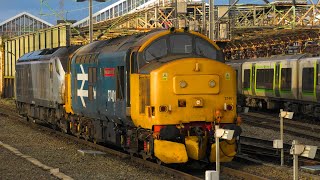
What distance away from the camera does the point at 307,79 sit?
28609 mm

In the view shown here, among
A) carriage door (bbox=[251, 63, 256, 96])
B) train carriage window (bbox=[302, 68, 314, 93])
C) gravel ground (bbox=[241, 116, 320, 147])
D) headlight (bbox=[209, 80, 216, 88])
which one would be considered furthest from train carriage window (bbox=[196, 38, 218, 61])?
carriage door (bbox=[251, 63, 256, 96])

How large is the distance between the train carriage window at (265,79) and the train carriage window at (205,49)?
65.4 feet

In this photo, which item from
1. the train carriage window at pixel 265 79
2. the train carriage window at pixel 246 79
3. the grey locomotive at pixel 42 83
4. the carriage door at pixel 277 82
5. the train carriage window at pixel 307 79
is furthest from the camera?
the train carriage window at pixel 246 79

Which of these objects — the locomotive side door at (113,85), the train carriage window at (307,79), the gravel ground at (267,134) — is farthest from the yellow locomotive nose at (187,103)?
the train carriage window at (307,79)

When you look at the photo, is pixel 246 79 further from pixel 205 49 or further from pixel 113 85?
pixel 205 49

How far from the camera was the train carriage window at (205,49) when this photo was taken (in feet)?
45.4

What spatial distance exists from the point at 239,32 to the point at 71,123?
2997 cm

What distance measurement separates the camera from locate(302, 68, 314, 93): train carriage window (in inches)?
1099

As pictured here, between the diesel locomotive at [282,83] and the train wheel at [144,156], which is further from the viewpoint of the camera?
the diesel locomotive at [282,83]

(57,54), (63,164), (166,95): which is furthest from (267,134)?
(166,95)

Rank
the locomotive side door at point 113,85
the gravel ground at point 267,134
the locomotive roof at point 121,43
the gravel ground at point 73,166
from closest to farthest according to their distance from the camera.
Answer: the gravel ground at point 73,166 → the locomotive roof at point 121,43 → the locomotive side door at point 113,85 → the gravel ground at point 267,134

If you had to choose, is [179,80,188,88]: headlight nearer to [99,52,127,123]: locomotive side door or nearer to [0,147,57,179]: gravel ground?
[99,52,127,123]: locomotive side door

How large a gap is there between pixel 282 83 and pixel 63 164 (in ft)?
64.8

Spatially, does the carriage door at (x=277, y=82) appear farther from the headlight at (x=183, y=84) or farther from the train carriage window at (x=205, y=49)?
the headlight at (x=183, y=84)
